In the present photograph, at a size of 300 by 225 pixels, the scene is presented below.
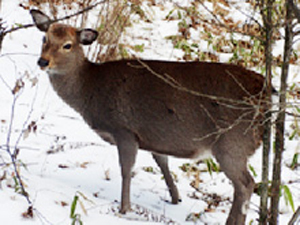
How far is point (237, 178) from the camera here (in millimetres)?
5770

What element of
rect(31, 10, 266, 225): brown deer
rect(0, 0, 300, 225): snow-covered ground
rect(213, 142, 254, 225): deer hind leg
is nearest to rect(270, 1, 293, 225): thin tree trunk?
rect(0, 0, 300, 225): snow-covered ground

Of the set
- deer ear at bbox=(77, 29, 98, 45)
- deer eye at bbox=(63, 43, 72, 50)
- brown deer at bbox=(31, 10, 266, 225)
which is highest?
deer ear at bbox=(77, 29, 98, 45)

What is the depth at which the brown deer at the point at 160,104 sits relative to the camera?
18.7 ft

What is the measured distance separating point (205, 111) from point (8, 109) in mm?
2966

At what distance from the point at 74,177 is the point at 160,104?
122 cm

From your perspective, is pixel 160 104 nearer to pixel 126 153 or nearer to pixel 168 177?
pixel 126 153

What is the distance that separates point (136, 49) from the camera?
31.8 feet

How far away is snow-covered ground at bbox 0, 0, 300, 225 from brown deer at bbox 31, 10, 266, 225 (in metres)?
0.31

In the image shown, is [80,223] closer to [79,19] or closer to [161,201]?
[161,201]

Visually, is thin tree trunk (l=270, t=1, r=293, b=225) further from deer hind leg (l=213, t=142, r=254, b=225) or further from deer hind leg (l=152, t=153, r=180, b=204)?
deer hind leg (l=152, t=153, r=180, b=204)

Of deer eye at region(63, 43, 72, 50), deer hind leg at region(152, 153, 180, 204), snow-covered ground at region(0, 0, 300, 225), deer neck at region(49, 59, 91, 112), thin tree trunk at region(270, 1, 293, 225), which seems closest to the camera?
thin tree trunk at region(270, 1, 293, 225)

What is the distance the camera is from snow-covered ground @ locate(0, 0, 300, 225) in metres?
5.35

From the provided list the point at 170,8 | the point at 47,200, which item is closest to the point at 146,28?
the point at 170,8

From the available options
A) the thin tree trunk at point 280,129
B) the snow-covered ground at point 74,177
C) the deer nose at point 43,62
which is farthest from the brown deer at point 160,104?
the thin tree trunk at point 280,129
